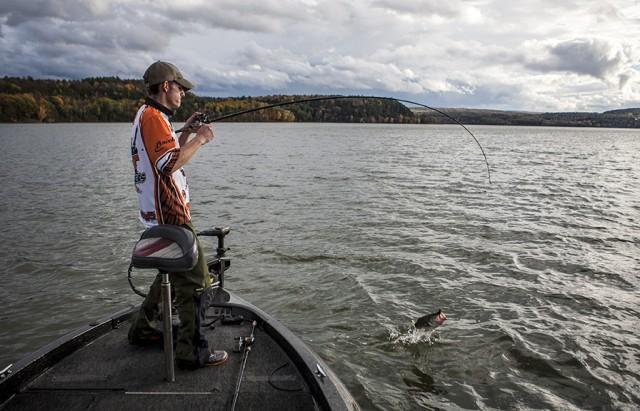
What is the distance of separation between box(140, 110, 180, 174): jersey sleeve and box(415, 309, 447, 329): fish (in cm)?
453

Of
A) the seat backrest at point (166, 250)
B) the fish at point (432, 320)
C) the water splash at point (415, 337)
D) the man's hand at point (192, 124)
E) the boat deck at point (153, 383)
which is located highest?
the man's hand at point (192, 124)

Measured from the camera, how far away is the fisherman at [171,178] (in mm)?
3928

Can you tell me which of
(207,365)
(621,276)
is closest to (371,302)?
(207,365)

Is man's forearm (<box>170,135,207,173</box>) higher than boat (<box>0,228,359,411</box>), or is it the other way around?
man's forearm (<box>170,135,207,173</box>)

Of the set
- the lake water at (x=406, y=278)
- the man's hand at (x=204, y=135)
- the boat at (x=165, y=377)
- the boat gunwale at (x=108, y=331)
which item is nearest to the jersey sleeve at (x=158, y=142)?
the man's hand at (x=204, y=135)

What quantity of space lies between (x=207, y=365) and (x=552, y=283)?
7.85 metres

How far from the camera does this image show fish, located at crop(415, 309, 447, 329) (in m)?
6.86

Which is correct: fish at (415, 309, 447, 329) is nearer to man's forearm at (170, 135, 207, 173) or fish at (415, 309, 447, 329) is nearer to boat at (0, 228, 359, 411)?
boat at (0, 228, 359, 411)

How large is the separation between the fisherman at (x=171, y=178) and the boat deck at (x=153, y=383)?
0.27 metres

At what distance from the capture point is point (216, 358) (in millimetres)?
4367

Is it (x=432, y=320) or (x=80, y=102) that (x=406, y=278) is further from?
(x=80, y=102)

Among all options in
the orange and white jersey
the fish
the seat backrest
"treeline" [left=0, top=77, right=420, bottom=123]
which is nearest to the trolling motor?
the orange and white jersey

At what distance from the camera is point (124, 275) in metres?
10.2

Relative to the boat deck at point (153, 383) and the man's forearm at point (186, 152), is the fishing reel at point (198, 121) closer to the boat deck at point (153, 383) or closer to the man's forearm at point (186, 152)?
the man's forearm at point (186, 152)
